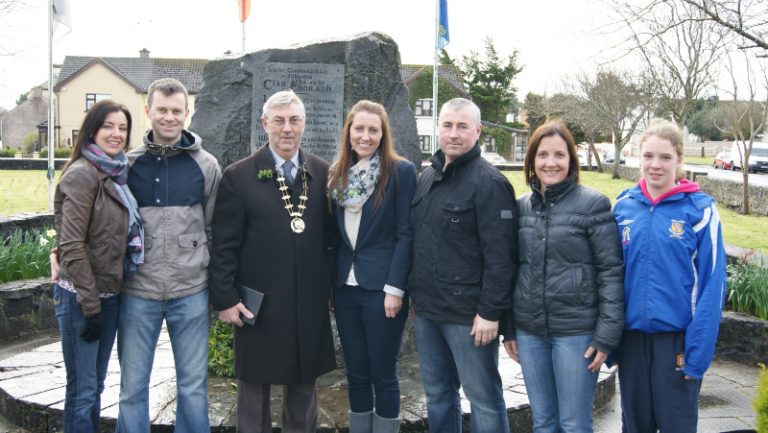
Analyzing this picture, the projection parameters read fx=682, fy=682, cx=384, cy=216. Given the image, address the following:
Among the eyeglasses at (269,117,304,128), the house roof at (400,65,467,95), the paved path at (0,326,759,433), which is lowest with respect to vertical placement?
the paved path at (0,326,759,433)

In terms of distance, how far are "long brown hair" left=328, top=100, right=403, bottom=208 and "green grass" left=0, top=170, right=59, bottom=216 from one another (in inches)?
421

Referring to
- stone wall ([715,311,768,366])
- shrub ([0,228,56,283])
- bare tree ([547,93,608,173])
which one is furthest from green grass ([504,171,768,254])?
bare tree ([547,93,608,173])

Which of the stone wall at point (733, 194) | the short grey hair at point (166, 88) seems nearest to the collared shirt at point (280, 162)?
the short grey hair at point (166, 88)

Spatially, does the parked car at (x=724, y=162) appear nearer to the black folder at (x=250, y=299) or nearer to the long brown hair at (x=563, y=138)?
the long brown hair at (x=563, y=138)

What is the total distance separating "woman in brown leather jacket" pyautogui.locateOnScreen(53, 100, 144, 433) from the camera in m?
3.20

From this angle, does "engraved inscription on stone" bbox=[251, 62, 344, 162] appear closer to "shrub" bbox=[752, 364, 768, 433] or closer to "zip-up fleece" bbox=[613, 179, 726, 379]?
"zip-up fleece" bbox=[613, 179, 726, 379]

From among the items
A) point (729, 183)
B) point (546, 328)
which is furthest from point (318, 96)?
point (729, 183)

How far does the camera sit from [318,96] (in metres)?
5.64

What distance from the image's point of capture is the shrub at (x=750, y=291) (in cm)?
636

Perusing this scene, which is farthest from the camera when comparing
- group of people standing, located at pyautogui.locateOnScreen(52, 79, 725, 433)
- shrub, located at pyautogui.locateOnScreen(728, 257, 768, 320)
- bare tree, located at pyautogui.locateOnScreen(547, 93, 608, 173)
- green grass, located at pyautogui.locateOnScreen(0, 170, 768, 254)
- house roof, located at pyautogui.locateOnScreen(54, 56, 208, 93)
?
house roof, located at pyautogui.locateOnScreen(54, 56, 208, 93)

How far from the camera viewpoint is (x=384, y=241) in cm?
358

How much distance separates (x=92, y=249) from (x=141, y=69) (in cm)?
4849

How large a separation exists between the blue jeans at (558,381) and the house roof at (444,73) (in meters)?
38.3

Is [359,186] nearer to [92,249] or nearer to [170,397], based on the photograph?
[92,249]
